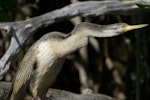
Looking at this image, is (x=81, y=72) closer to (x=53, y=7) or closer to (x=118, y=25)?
(x=53, y=7)

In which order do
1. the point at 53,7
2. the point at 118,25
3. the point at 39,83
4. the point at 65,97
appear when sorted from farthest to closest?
the point at 53,7 < the point at 65,97 < the point at 39,83 < the point at 118,25

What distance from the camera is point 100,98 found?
11.8 feet

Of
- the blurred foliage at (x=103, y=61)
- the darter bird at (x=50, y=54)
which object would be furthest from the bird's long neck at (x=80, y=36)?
the blurred foliage at (x=103, y=61)

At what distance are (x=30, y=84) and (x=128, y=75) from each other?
7.18ft

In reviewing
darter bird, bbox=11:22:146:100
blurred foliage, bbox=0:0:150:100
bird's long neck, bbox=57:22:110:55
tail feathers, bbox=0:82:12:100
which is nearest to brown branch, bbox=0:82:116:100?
tail feathers, bbox=0:82:12:100

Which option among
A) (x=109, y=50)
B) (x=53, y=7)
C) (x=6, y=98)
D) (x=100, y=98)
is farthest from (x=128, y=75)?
(x=6, y=98)

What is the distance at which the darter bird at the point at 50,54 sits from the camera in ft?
9.59

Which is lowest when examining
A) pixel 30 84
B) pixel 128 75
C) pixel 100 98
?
pixel 128 75

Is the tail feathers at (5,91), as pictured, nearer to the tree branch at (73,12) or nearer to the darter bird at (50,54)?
the darter bird at (50,54)

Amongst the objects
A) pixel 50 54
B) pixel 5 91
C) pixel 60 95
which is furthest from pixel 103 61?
pixel 50 54

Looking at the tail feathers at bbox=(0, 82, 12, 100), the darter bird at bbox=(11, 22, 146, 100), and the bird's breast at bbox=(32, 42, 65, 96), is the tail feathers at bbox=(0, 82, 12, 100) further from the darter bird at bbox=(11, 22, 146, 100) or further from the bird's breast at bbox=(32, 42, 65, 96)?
the bird's breast at bbox=(32, 42, 65, 96)

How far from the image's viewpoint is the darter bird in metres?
2.92

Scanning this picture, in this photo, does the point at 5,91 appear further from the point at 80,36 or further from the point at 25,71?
the point at 80,36

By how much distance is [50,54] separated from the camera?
300cm
